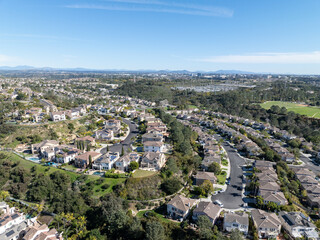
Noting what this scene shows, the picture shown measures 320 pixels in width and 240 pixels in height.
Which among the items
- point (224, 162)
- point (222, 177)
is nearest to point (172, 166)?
point (222, 177)

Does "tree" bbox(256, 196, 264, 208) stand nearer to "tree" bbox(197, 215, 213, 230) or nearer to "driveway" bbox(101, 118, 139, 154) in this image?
"tree" bbox(197, 215, 213, 230)

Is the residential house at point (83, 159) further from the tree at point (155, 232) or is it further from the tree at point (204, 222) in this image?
the tree at point (204, 222)

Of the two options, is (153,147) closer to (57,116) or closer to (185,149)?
(185,149)

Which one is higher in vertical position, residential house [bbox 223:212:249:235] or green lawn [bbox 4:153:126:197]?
green lawn [bbox 4:153:126:197]

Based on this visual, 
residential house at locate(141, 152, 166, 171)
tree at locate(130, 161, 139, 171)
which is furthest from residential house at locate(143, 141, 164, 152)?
tree at locate(130, 161, 139, 171)

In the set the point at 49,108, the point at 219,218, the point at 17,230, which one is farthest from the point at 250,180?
the point at 49,108

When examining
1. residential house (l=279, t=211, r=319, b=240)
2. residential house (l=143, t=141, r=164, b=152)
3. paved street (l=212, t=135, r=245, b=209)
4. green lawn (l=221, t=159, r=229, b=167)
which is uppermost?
residential house (l=143, t=141, r=164, b=152)

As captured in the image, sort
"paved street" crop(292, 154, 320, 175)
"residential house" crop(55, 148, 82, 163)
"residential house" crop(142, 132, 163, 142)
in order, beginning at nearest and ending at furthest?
"residential house" crop(55, 148, 82, 163)
"paved street" crop(292, 154, 320, 175)
"residential house" crop(142, 132, 163, 142)

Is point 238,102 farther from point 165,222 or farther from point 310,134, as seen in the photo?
point 165,222
